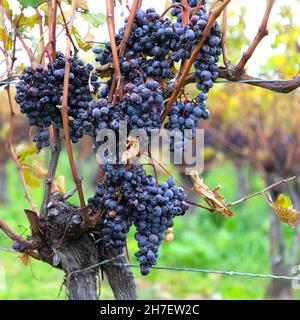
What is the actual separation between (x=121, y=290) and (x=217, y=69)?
80 cm

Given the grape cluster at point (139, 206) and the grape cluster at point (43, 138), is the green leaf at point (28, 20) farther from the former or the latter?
the grape cluster at point (139, 206)

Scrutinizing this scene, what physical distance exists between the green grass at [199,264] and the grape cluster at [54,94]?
3.39m

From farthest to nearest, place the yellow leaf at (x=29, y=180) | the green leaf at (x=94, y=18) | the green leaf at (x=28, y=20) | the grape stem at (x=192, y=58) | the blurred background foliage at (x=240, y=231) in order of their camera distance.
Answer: the blurred background foliage at (x=240, y=231) → the yellow leaf at (x=29, y=180) → the green leaf at (x=28, y=20) → the green leaf at (x=94, y=18) → the grape stem at (x=192, y=58)

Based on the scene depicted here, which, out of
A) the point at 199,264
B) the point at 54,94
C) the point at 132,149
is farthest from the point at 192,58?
the point at 199,264

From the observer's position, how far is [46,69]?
5.11ft

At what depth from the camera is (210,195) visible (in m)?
1.60

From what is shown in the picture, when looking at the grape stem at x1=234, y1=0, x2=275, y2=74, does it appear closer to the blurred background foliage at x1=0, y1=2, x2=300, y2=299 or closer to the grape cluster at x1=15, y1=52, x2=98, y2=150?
the grape cluster at x1=15, y1=52, x2=98, y2=150

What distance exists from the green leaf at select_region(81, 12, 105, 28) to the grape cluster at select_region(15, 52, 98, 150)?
0.85ft

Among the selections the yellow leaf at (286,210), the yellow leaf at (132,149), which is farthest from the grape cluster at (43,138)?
the yellow leaf at (286,210)

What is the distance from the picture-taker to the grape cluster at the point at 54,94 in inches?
60.6

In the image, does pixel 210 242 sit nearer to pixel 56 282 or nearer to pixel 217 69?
pixel 56 282

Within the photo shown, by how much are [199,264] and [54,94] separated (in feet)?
16.8

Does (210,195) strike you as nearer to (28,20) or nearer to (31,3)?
(31,3)

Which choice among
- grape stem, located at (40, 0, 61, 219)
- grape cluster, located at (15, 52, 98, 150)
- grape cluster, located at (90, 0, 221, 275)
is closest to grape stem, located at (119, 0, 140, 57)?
grape cluster, located at (90, 0, 221, 275)
